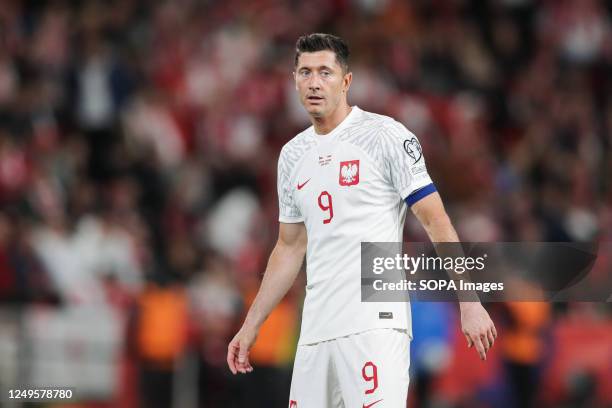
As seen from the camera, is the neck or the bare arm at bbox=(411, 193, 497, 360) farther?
the neck

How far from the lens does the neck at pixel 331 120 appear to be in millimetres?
6160

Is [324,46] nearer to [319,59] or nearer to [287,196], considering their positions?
[319,59]

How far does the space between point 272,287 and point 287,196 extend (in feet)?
1.54

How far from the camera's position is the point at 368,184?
5.94 metres

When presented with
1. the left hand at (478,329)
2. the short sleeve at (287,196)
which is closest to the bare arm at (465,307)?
the left hand at (478,329)

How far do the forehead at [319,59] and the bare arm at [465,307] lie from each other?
82cm

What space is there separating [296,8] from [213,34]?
1345 mm

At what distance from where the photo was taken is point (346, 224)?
236 inches

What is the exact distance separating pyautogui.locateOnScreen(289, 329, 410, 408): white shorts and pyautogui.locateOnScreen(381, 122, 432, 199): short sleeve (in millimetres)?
685

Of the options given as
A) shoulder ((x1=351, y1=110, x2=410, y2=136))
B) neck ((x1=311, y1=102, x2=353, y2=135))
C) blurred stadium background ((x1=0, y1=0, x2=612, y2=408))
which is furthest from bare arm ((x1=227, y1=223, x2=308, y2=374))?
blurred stadium background ((x1=0, y1=0, x2=612, y2=408))

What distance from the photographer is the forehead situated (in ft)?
19.8

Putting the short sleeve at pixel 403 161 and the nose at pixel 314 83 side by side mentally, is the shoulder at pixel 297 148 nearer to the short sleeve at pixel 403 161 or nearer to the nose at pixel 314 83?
the nose at pixel 314 83

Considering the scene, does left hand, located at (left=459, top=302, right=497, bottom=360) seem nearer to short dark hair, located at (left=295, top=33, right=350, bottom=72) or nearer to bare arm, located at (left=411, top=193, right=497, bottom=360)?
bare arm, located at (left=411, top=193, right=497, bottom=360)

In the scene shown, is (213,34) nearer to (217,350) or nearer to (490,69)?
(490,69)
